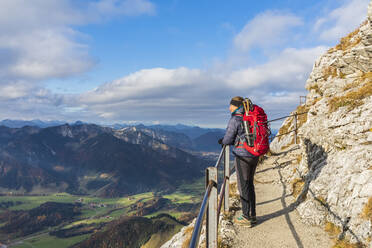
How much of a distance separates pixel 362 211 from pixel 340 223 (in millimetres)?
1013

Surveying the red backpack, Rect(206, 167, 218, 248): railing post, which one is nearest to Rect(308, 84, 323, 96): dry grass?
the red backpack

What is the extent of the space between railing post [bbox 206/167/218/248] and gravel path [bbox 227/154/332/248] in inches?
153

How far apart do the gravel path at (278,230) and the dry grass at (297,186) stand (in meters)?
0.33

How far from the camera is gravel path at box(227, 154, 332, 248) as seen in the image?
24.4 feet

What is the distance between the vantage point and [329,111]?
1194cm

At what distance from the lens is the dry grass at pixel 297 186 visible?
11.5m

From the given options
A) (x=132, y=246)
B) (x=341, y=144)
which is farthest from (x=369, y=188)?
(x=132, y=246)

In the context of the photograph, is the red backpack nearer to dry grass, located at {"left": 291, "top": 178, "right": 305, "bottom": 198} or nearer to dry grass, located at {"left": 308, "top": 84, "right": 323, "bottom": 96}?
dry grass, located at {"left": 291, "top": 178, "right": 305, "bottom": 198}

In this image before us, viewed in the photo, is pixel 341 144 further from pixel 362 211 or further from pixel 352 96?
pixel 362 211

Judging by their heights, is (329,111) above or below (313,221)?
above

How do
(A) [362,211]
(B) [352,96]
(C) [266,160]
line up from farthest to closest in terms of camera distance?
(C) [266,160], (B) [352,96], (A) [362,211]

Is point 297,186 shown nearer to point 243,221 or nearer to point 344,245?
point 243,221

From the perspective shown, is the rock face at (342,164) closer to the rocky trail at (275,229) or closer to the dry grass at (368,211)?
the dry grass at (368,211)

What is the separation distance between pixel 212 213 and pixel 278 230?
5.61 metres
